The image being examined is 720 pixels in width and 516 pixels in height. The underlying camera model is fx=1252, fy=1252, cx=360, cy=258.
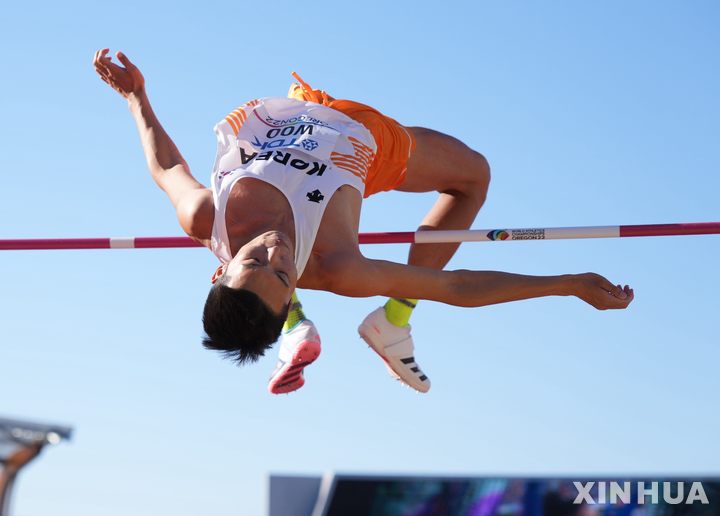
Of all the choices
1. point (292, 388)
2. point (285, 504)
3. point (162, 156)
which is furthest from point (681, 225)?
point (285, 504)

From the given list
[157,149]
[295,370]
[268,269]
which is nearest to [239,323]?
[268,269]

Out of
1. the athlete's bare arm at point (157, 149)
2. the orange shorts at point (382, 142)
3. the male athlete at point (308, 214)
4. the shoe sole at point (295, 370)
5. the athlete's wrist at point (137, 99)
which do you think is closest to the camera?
the male athlete at point (308, 214)

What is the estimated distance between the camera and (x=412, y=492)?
8.47m

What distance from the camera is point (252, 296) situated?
5.48 metres

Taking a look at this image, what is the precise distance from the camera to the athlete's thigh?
21.9 ft

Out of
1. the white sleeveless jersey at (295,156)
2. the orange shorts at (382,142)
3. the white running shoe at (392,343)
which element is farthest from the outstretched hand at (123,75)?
the white running shoe at (392,343)

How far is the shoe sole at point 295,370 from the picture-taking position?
6242 millimetres

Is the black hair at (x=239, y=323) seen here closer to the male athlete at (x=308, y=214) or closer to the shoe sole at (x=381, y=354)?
the male athlete at (x=308, y=214)

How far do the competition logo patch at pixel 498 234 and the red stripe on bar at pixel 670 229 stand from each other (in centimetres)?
60

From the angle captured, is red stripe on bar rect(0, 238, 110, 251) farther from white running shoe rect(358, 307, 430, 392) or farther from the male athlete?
white running shoe rect(358, 307, 430, 392)

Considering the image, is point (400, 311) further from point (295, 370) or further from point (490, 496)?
point (490, 496)

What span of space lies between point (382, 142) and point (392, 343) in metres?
1.18

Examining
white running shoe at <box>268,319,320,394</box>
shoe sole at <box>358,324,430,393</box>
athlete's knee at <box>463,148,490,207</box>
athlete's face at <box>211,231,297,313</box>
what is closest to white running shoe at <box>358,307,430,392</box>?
shoe sole at <box>358,324,430,393</box>

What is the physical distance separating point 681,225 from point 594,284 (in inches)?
40.4
